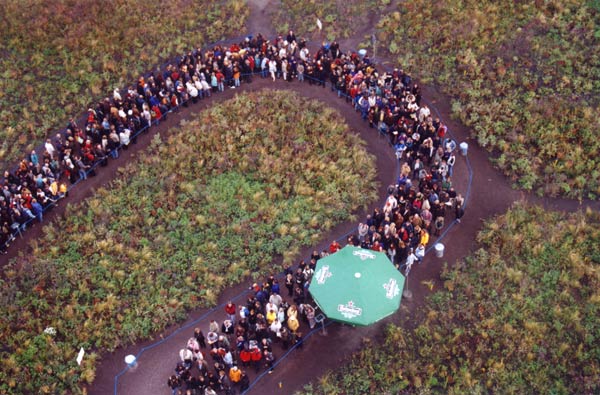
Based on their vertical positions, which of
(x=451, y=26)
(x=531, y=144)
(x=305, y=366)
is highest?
(x=451, y=26)

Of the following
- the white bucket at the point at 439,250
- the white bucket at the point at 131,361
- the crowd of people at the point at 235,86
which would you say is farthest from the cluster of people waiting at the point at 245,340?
the white bucket at the point at 439,250

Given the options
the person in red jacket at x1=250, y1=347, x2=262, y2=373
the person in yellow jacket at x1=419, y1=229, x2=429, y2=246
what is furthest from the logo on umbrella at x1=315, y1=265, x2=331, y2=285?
the person in yellow jacket at x1=419, y1=229, x2=429, y2=246

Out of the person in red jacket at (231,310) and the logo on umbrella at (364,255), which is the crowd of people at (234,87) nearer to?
the person in red jacket at (231,310)

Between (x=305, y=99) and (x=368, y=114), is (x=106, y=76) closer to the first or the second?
(x=305, y=99)

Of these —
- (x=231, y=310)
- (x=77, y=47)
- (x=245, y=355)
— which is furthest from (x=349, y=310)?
(x=77, y=47)

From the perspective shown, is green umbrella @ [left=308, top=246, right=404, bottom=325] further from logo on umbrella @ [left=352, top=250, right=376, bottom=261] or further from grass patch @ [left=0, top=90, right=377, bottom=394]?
grass patch @ [left=0, top=90, right=377, bottom=394]

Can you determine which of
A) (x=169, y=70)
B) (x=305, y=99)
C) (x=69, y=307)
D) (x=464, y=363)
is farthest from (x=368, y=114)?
(x=69, y=307)
